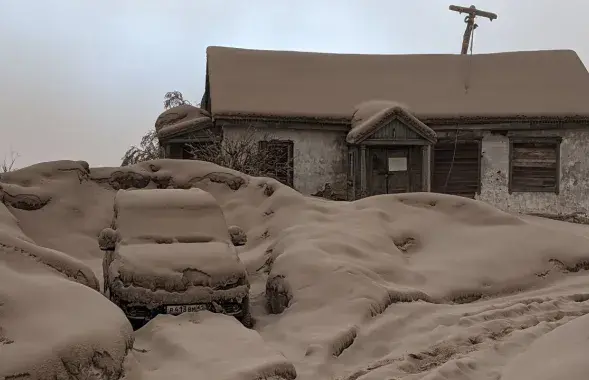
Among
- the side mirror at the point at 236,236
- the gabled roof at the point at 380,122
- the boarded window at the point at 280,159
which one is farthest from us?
the boarded window at the point at 280,159

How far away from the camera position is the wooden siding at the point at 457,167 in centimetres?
2009

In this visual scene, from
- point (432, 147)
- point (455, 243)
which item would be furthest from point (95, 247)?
point (432, 147)

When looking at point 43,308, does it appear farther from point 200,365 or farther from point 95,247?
point 95,247

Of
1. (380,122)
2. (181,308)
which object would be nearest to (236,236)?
(181,308)

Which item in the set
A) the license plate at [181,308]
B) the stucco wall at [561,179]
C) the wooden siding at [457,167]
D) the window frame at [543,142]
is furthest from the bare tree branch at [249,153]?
the license plate at [181,308]

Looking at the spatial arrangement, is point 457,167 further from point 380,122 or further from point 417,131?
A: point 380,122

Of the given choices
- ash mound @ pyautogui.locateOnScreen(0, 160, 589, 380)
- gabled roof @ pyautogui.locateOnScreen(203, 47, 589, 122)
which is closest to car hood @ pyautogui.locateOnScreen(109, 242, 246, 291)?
ash mound @ pyautogui.locateOnScreen(0, 160, 589, 380)

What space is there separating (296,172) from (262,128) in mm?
1770

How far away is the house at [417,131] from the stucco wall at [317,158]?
32 mm

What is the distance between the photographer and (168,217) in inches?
308

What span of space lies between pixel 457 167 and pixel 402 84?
364cm

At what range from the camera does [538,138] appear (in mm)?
19750

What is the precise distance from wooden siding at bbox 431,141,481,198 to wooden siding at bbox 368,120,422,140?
178 centimetres

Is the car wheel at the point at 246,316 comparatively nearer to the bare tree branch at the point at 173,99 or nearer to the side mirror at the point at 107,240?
the side mirror at the point at 107,240
